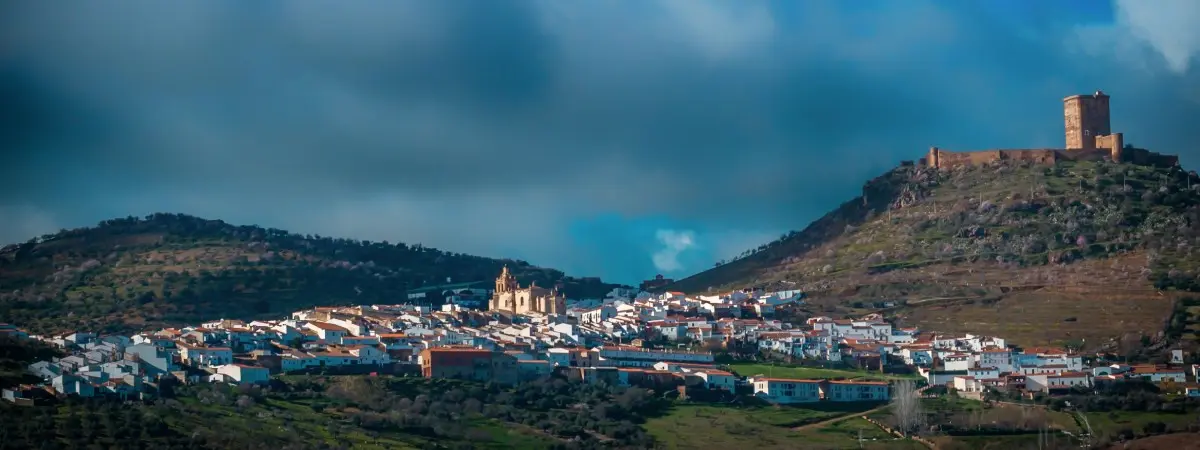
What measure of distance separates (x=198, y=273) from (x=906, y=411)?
4955 centimetres

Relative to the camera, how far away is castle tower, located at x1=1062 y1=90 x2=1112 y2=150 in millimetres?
118125

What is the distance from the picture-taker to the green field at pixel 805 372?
271ft

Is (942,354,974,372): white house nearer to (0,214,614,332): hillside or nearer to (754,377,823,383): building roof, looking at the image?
(754,377,823,383): building roof

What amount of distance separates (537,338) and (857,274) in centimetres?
2324

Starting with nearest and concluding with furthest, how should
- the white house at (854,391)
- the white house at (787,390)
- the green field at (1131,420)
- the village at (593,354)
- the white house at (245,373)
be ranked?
the green field at (1131,420)
the white house at (245,373)
the village at (593,354)
the white house at (787,390)
the white house at (854,391)

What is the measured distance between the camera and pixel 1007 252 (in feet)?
341

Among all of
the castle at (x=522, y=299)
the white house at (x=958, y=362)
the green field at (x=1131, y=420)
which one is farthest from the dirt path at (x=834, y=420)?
the castle at (x=522, y=299)

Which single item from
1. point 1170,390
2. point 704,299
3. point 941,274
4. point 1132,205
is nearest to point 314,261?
point 704,299

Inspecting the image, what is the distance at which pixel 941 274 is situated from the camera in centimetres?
10188

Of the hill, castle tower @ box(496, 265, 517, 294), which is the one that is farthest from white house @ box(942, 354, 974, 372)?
castle tower @ box(496, 265, 517, 294)

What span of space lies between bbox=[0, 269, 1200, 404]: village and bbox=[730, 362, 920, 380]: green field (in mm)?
208

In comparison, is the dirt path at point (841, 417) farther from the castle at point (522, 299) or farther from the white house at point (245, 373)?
the castle at point (522, 299)

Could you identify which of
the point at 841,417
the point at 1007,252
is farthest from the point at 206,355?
the point at 1007,252

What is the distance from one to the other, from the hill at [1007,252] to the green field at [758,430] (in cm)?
1714
